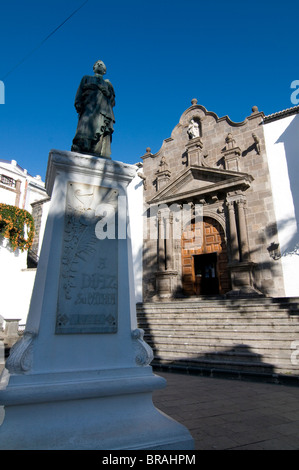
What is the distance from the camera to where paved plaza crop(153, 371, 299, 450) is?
241 centimetres

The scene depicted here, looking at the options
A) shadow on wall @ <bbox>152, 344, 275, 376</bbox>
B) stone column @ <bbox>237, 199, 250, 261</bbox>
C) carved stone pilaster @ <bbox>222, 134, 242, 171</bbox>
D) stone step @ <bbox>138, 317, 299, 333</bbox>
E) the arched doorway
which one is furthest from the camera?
carved stone pilaster @ <bbox>222, 134, 242, 171</bbox>

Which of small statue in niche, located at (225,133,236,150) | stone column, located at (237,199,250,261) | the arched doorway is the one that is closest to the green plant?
the arched doorway

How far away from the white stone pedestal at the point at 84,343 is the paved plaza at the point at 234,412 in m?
0.78

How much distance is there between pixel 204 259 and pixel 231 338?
564 centimetres

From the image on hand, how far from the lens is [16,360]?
1878 mm

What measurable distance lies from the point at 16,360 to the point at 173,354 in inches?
219

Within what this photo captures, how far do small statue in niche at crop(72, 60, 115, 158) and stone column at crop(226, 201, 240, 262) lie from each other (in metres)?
8.83

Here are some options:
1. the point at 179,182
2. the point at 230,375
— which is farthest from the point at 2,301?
the point at 230,375

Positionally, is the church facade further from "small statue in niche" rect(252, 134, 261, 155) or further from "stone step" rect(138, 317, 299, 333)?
"stone step" rect(138, 317, 299, 333)

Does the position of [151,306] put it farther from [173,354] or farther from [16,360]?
[16,360]

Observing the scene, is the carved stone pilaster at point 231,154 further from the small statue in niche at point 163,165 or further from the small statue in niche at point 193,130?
the small statue in niche at point 163,165

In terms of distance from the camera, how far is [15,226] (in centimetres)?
1495

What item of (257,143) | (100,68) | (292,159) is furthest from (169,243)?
(100,68)

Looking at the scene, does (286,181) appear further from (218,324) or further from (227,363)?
(227,363)
